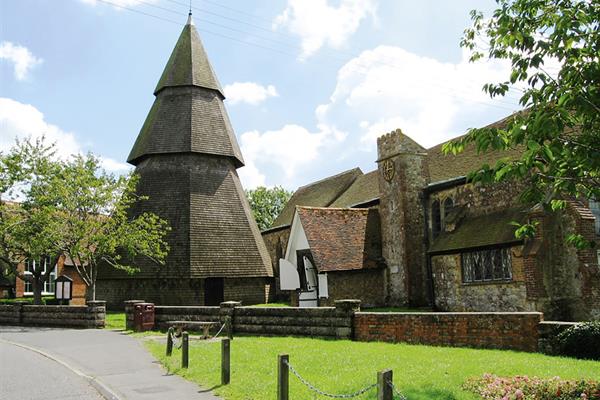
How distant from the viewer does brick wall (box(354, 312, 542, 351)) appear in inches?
494

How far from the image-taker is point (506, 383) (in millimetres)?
8719

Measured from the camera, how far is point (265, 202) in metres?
74.2

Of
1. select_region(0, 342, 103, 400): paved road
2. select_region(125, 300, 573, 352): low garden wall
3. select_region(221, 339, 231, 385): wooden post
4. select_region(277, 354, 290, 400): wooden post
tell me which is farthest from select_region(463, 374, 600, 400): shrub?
select_region(0, 342, 103, 400): paved road

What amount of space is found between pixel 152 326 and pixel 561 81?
674 inches

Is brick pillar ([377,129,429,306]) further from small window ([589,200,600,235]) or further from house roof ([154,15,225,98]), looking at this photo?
house roof ([154,15,225,98])

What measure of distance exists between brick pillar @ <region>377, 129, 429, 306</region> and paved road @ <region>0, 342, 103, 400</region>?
16794mm

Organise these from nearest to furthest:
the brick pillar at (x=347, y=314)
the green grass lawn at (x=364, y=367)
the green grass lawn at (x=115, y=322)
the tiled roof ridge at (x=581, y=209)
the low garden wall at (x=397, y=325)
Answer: the green grass lawn at (x=364, y=367), the low garden wall at (x=397, y=325), the brick pillar at (x=347, y=314), the tiled roof ridge at (x=581, y=209), the green grass lawn at (x=115, y=322)

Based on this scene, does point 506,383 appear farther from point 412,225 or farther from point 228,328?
point 412,225

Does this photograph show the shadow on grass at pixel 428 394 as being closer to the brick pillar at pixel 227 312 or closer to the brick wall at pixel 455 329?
the brick wall at pixel 455 329

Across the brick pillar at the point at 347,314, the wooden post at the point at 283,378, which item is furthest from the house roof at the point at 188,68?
the wooden post at the point at 283,378

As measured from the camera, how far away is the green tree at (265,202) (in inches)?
2881

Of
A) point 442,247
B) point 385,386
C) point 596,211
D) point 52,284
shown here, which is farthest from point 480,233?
point 52,284

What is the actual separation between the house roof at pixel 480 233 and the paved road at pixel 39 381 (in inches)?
616

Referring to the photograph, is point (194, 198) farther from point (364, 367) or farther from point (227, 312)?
point (364, 367)
